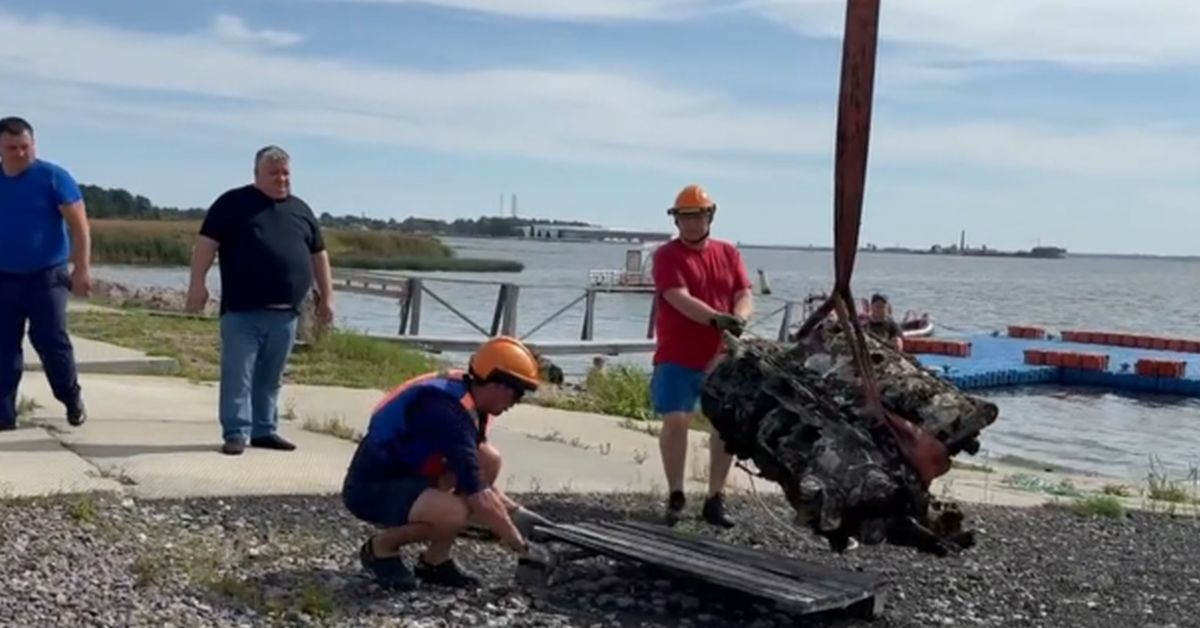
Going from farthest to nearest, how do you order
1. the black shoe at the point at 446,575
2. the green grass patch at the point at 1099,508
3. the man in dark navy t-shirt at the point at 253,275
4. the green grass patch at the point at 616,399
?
the green grass patch at the point at 616,399, the green grass patch at the point at 1099,508, the man in dark navy t-shirt at the point at 253,275, the black shoe at the point at 446,575

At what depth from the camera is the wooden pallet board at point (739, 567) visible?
20.8 feet

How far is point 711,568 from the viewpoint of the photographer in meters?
6.59

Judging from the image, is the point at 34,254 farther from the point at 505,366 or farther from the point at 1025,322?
the point at 1025,322

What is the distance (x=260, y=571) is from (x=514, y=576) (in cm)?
114

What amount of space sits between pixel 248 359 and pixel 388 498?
2.87m

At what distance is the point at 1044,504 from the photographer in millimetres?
10484

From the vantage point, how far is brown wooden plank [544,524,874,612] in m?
6.28

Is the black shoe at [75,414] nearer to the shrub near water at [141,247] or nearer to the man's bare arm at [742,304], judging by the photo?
the man's bare arm at [742,304]

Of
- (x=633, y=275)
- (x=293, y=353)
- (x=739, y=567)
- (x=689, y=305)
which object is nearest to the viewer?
Answer: (x=739, y=567)

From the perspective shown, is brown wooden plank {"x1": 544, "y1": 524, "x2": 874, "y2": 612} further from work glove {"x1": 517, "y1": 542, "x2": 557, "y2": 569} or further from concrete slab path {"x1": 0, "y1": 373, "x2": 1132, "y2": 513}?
concrete slab path {"x1": 0, "y1": 373, "x2": 1132, "y2": 513}

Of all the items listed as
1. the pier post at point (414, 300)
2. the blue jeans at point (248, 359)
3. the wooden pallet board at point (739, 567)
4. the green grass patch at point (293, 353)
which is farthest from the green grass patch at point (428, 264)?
the wooden pallet board at point (739, 567)

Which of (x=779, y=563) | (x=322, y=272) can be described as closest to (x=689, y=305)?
(x=779, y=563)

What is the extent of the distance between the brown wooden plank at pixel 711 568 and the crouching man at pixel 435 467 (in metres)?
0.47

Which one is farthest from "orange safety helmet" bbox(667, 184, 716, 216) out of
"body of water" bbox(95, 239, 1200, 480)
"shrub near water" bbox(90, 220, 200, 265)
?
"shrub near water" bbox(90, 220, 200, 265)
